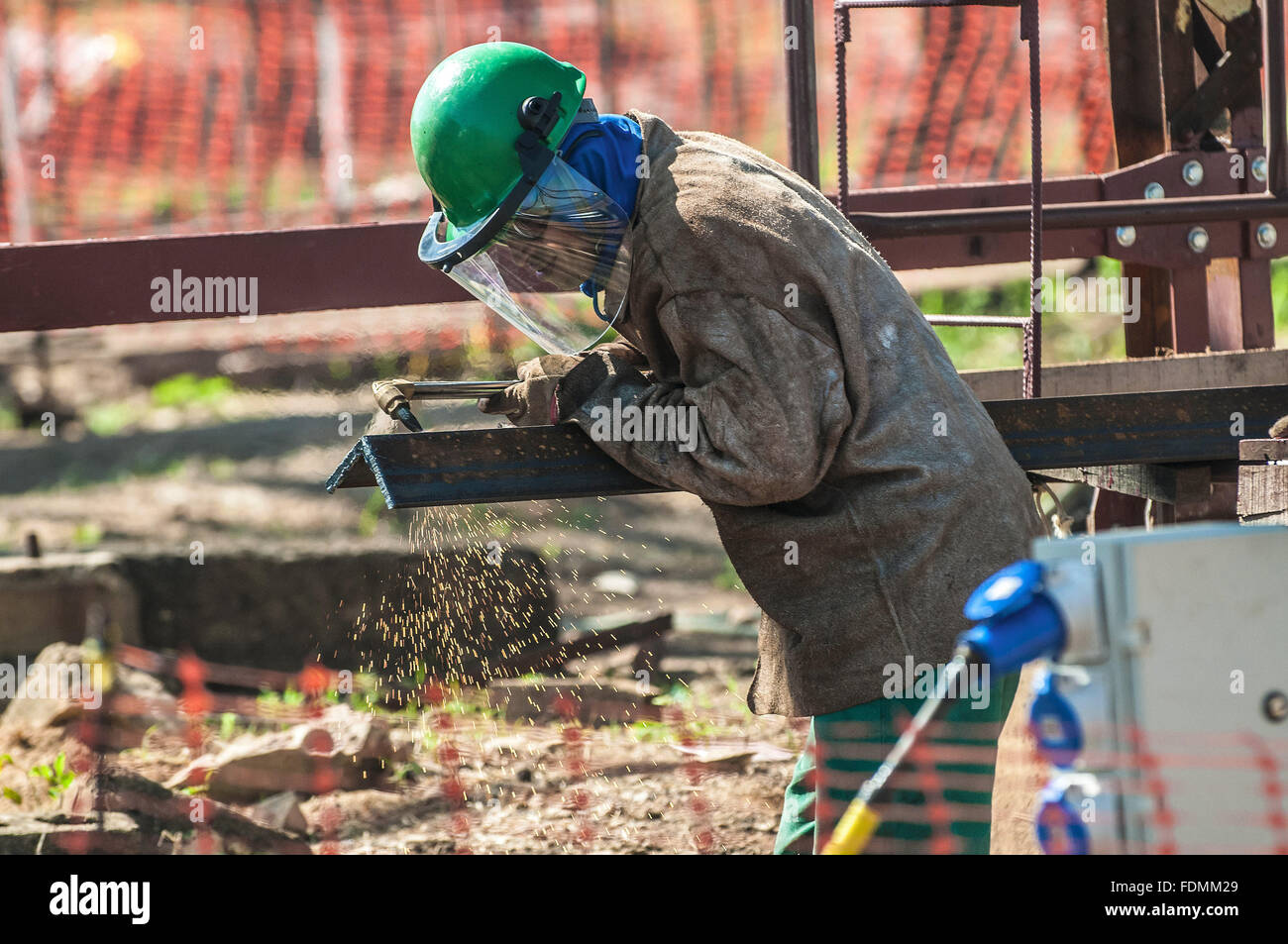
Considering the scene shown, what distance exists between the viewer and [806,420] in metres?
2.54

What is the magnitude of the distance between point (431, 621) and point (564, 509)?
2.20m

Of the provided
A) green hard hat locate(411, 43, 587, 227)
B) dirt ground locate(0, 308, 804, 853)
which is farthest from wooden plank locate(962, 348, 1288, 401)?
green hard hat locate(411, 43, 587, 227)

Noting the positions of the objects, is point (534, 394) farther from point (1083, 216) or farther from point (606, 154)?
point (1083, 216)

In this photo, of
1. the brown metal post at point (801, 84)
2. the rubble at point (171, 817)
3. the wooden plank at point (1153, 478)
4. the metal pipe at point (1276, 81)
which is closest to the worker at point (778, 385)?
the wooden plank at point (1153, 478)

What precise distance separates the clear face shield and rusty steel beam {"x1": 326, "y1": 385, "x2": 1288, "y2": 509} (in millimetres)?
299

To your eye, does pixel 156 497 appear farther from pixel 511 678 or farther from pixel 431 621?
pixel 511 678

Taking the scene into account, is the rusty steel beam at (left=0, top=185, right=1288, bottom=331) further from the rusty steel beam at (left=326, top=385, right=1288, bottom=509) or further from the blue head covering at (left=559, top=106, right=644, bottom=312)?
the blue head covering at (left=559, top=106, right=644, bottom=312)

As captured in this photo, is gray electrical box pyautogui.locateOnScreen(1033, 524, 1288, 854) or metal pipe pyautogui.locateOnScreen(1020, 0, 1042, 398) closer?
gray electrical box pyautogui.locateOnScreen(1033, 524, 1288, 854)

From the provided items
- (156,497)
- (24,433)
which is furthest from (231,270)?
(24,433)

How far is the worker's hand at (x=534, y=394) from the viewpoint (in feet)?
9.77

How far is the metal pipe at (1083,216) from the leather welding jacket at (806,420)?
1.46 metres

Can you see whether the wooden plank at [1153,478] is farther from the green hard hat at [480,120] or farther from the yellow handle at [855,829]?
the yellow handle at [855,829]

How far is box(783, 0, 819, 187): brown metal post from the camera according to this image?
4023 mm

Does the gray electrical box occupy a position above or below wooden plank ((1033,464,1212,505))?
below
